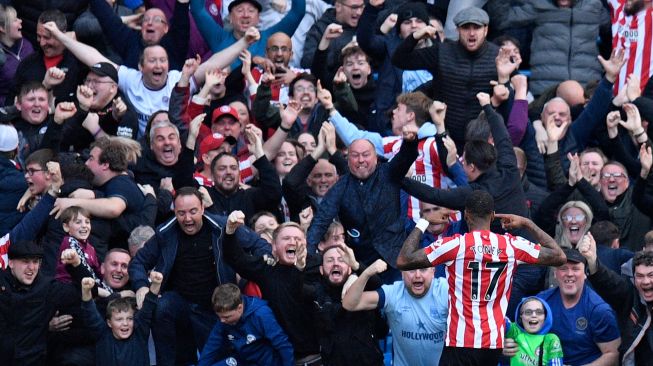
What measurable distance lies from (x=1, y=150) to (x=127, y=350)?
2552mm

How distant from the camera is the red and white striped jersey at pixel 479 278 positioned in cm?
1350

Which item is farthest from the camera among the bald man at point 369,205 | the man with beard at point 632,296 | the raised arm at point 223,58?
the raised arm at point 223,58

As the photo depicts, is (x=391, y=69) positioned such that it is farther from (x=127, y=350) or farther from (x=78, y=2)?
(x=127, y=350)

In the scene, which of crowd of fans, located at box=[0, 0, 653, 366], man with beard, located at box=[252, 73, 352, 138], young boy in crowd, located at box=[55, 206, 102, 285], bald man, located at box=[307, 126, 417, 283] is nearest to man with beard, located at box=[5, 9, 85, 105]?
crowd of fans, located at box=[0, 0, 653, 366]

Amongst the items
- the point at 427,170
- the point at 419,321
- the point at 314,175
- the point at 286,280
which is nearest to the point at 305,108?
the point at 314,175

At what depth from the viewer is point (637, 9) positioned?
748 inches

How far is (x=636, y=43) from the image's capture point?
749 inches

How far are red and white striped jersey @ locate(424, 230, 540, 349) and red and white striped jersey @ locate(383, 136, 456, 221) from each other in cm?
275

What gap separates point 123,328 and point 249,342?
3.38ft

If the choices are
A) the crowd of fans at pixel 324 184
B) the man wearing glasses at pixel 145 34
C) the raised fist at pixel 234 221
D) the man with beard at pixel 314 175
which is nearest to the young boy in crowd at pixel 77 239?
the crowd of fans at pixel 324 184

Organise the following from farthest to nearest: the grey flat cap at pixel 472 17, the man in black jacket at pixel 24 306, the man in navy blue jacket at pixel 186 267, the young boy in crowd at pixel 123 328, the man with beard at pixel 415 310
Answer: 1. the grey flat cap at pixel 472 17
2. the man in navy blue jacket at pixel 186 267
3. the young boy in crowd at pixel 123 328
4. the man in black jacket at pixel 24 306
5. the man with beard at pixel 415 310

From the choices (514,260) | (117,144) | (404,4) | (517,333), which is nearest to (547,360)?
(517,333)

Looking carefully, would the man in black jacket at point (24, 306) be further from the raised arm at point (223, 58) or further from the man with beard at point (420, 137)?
the raised arm at point (223, 58)

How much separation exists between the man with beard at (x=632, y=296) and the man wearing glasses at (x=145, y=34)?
5663 mm
